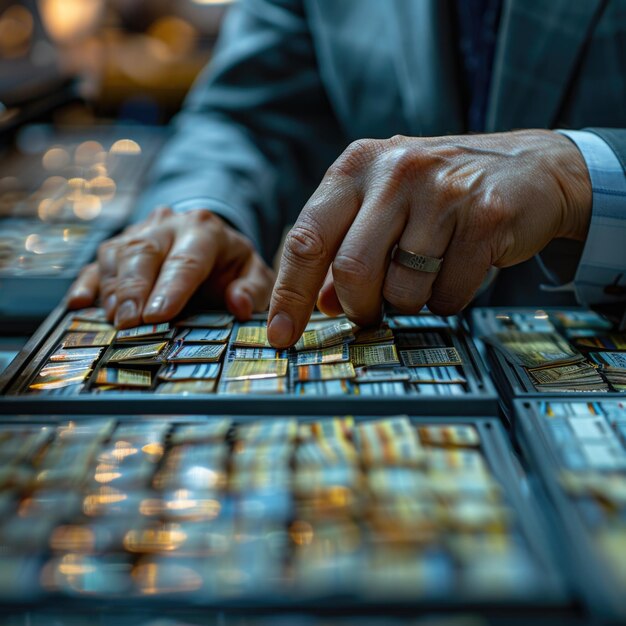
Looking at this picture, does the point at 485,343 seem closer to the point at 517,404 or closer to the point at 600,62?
the point at 517,404

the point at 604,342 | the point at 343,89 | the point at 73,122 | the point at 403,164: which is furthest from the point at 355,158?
the point at 73,122

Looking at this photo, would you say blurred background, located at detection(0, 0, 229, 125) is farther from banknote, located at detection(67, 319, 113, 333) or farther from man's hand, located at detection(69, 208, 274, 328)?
banknote, located at detection(67, 319, 113, 333)

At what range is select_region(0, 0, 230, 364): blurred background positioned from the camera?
46.1 inches

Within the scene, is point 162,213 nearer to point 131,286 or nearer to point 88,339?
point 131,286

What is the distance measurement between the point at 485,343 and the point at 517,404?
0.17 metres

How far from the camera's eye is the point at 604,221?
0.86m

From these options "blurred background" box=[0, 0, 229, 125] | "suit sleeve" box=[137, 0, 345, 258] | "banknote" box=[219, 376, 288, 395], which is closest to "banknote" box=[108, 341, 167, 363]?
"banknote" box=[219, 376, 288, 395]

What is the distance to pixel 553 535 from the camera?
519mm

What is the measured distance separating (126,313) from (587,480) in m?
0.60

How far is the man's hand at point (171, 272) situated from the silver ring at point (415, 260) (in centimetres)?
24

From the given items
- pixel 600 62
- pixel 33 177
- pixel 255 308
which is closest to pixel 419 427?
pixel 255 308

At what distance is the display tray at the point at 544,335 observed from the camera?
720mm

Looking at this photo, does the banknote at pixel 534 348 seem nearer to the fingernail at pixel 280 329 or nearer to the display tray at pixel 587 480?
the display tray at pixel 587 480

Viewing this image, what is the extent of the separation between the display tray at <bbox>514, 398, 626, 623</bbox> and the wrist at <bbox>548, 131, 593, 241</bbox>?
27 centimetres
